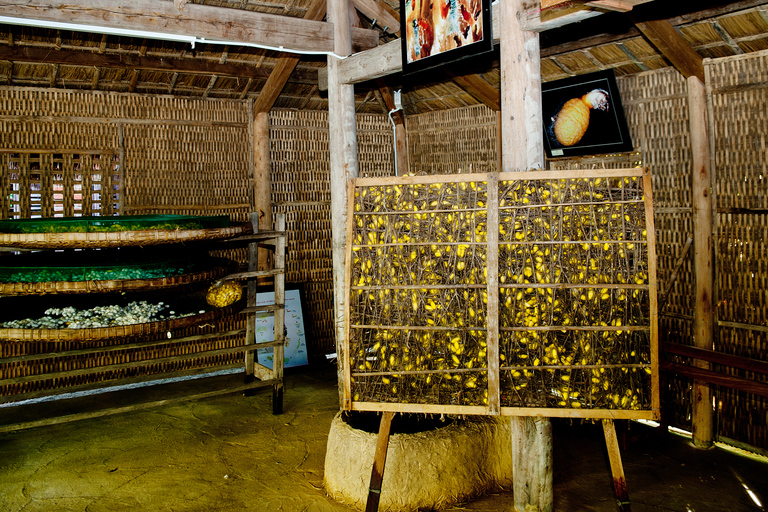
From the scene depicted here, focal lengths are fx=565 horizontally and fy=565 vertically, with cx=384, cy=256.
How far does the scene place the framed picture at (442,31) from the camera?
11.1 feet

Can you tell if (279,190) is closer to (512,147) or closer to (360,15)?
(360,15)

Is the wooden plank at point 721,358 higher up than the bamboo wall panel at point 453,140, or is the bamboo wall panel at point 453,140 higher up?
the bamboo wall panel at point 453,140

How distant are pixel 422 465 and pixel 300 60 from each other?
464 centimetres

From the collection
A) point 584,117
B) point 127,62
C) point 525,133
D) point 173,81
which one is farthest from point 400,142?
point 525,133

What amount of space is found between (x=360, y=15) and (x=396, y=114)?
1.57m

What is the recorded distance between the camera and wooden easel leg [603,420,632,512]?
2973 mm

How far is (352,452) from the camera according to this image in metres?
3.67

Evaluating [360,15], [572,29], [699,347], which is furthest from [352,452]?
[360,15]

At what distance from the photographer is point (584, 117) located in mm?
5383

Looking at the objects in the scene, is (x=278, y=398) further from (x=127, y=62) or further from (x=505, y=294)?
(x=127, y=62)

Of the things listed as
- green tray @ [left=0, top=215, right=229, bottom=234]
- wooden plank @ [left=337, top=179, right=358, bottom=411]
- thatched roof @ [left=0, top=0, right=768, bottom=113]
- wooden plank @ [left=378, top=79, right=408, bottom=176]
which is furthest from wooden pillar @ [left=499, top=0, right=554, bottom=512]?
wooden plank @ [left=378, top=79, right=408, bottom=176]

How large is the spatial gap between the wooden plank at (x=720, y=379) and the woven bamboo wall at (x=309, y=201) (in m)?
4.19

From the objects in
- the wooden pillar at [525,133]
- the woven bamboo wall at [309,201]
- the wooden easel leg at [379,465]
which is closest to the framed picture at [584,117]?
the wooden pillar at [525,133]

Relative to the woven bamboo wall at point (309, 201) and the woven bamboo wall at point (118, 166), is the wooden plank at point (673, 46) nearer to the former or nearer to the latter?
the woven bamboo wall at point (309, 201)
